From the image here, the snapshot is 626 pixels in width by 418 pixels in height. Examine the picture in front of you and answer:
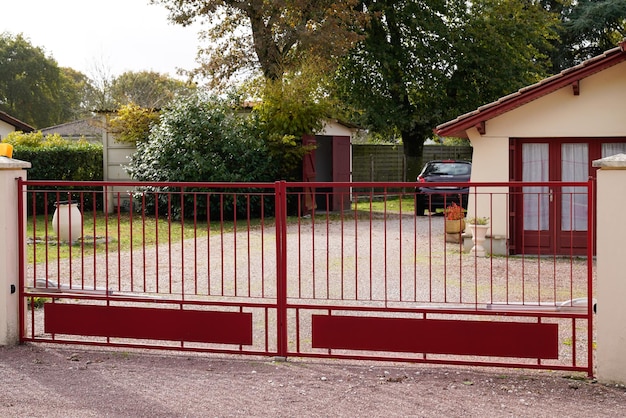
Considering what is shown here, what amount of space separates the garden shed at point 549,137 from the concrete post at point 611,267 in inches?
341

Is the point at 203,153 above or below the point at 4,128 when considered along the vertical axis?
below

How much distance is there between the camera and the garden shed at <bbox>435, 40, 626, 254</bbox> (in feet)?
49.0

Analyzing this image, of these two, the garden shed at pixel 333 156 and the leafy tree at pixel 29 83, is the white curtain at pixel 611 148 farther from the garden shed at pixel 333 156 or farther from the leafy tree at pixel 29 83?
the leafy tree at pixel 29 83

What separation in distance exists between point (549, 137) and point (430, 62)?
55.5 ft

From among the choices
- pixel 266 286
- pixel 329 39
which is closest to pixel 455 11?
pixel 329 39

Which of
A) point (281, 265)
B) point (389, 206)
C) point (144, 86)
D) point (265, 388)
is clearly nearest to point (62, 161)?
point (389, 206)

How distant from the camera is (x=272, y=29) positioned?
1095 inches

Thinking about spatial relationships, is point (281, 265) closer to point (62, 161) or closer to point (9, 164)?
point (9, 164)

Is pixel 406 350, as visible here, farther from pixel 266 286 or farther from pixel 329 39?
pixel 329 39

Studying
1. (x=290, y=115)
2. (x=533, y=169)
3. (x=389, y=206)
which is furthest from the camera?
(x=389, y=206)

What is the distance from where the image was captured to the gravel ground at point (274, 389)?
5.78 metres

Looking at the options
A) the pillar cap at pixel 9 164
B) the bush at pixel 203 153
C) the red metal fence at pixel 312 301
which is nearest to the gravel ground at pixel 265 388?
the red metal fence at pixel 312 301

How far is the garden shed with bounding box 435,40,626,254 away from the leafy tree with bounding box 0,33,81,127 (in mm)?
50604

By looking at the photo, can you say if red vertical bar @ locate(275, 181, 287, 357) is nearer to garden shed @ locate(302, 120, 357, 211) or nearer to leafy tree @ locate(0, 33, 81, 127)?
garden shed @ locate(302, 120, 357, 211)
